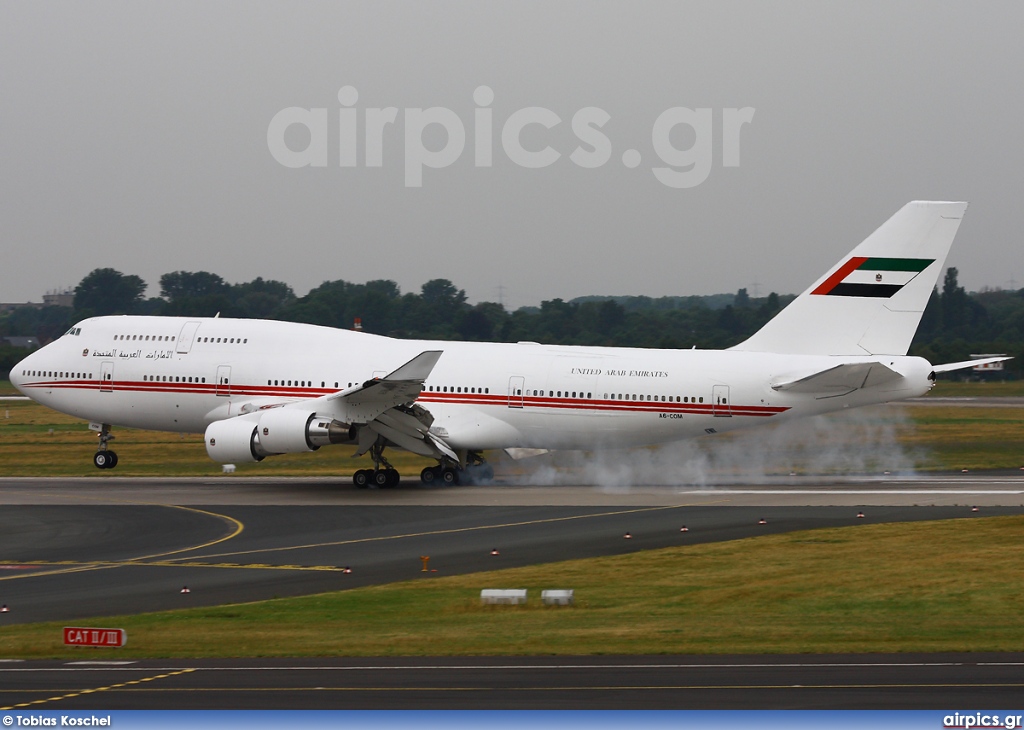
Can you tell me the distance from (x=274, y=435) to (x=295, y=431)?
751mm

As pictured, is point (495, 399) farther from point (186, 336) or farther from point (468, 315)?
point (468, 315)

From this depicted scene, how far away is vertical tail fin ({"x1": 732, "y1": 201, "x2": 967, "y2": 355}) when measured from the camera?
41.8 metres

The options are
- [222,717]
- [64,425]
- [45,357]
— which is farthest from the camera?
[64,425]

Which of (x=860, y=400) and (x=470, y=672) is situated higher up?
(x=860, y=400)

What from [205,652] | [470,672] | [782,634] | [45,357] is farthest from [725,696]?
[45,357]

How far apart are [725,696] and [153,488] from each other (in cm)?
3183

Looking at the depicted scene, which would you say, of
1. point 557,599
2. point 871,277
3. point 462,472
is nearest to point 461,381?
point 462,472

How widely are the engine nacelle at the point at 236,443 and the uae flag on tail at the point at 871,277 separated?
1974 cm

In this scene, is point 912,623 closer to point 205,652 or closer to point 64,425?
point 205,652

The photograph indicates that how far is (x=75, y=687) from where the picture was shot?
16.5 m

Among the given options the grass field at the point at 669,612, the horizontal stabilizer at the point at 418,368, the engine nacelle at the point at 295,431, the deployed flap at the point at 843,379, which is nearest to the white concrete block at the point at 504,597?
the grass field at the point at 669,612

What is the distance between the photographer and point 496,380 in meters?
43.4

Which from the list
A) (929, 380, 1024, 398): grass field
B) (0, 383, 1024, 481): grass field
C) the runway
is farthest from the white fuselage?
(929, 380, 1024, 398): grass field

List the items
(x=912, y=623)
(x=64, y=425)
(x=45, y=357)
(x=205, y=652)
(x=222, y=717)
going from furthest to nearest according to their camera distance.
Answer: (x=64, y=425)
(x=45, y=357)
(x=912, y=623)
(x=205, y=652)
(x=222, y=717)
